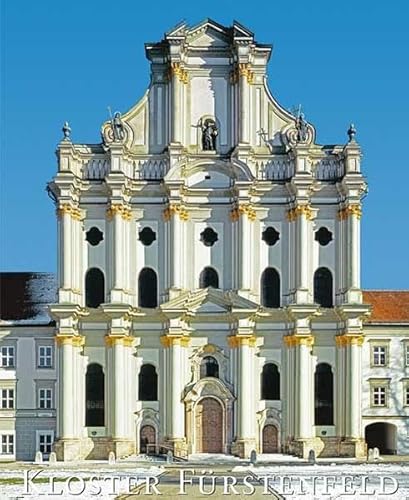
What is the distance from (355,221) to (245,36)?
990 centimetres

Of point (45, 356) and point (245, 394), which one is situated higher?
point (45, 356)

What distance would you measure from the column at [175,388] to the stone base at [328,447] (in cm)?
496

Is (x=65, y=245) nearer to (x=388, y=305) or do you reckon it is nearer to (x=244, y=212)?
(x=244, y=212)

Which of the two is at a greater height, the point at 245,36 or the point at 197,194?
the point at 245,36

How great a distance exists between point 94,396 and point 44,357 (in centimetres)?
316

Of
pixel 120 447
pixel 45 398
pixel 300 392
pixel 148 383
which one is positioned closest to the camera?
pixel 120 447

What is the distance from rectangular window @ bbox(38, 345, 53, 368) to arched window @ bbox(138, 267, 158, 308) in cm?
479

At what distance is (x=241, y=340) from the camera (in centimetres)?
5556

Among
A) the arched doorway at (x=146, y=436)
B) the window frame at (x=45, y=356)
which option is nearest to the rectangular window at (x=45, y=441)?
the window frame at (x=45, y=356)

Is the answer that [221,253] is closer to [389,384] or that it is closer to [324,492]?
[389,384]

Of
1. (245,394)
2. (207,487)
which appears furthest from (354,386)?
(207,487)

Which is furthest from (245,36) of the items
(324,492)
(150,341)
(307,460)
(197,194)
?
(324,492)

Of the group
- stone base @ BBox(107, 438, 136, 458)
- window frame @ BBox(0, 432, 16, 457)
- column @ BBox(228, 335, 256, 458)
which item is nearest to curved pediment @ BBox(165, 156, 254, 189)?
column @ BBox(228, 335, 256, 458)

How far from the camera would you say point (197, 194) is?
57250 mm
